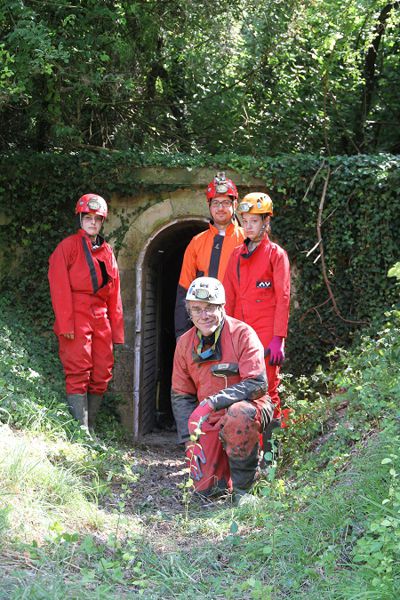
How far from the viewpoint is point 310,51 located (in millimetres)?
12469

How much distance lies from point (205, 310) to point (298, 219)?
360 cm

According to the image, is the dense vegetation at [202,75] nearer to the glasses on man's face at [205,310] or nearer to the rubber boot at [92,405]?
the glasses on man's face at [205,310]

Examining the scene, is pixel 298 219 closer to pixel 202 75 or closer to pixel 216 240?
pixel 216 240

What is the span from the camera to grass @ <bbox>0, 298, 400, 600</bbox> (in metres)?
3.78

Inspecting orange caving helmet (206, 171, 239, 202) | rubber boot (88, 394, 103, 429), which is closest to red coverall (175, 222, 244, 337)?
orange caving helmet (206, 171, 239, 202)

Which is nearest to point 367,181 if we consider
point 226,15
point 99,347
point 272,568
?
point 226,15

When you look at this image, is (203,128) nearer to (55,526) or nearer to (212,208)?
(212,208)

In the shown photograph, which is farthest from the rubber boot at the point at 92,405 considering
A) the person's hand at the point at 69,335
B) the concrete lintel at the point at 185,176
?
the concrete lintel at the point at 185,176

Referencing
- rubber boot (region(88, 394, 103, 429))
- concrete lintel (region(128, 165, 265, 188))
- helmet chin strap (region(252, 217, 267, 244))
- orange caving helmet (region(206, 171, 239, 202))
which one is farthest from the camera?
concrete lintel (region(128, 165, 265, 188))

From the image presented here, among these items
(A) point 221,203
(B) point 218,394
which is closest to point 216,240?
(A) point 221,203

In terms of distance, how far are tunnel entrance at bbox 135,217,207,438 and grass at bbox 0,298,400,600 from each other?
2854 mm

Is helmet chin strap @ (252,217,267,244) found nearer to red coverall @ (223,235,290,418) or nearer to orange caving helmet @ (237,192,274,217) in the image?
red coverall @ (223,235,290,418)

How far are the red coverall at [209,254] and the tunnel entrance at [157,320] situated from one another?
170 cm

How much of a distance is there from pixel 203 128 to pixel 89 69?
434 cm
